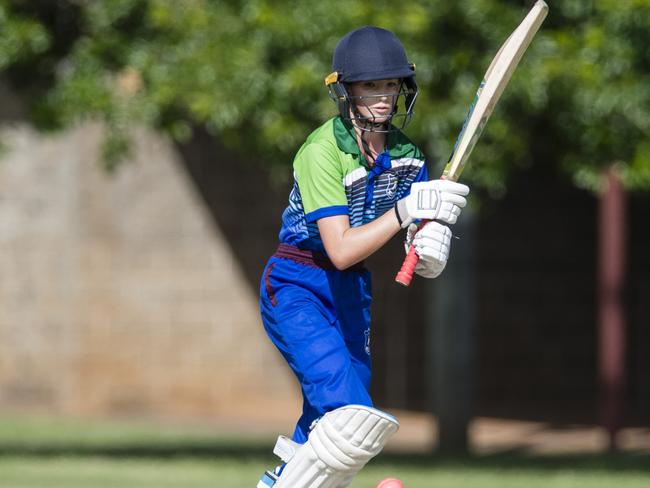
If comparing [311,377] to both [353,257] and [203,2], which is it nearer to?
[353,257]

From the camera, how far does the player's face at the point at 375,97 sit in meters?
5.77

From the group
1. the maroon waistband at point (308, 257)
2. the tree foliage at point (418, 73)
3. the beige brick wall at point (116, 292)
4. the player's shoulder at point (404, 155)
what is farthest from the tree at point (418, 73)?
the beige brick wall at point (116, 292)

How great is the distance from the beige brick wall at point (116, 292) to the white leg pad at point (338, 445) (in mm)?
10610

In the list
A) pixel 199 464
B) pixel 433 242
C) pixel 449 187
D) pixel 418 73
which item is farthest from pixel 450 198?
pixel 199 464

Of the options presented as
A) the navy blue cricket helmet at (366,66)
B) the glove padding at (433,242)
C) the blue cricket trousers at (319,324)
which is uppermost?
the navy blue cricket helmet at (366,66)

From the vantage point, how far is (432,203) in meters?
5.41

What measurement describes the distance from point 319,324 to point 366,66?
0.97m

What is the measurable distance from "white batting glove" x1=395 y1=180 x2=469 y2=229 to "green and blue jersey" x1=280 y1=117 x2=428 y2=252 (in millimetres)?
312

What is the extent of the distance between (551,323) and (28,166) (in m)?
5.81

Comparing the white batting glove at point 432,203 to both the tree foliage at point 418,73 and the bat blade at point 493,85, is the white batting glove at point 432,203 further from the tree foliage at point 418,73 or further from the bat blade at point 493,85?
the tree foliage at point 418,73

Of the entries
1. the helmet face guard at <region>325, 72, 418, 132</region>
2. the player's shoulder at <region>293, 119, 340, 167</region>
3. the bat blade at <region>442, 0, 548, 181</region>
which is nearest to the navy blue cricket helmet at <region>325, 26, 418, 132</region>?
the helmet face guard at <region>325, 72, 418, 132</region>

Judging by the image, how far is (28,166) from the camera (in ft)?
52.9

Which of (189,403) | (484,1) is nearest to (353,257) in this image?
(484,1)

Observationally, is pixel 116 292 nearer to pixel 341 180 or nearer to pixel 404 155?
pixel 404 155
